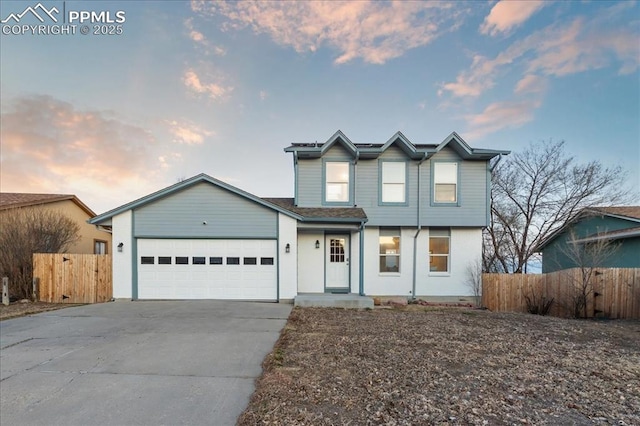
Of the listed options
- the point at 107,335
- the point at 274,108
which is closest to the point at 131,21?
the point at 274,108

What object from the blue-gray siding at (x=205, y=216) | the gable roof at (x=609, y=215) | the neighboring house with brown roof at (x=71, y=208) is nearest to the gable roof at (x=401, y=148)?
the blue-gray siding at (x=205, y=216)

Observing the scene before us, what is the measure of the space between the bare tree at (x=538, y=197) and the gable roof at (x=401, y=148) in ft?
23.2

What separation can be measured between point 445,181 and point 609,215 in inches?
311

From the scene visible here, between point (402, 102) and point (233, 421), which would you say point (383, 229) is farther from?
point (233, 421)

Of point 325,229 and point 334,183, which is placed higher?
point 334,183

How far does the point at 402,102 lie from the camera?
14828mm

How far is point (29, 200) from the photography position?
615 inches

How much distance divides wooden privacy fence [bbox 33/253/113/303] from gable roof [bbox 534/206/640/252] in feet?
62.1

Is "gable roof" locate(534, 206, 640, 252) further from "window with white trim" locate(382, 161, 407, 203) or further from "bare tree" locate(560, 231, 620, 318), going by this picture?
"window with white trim" locate(382, 161, 407, 203)

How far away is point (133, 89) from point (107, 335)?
10.4 meters

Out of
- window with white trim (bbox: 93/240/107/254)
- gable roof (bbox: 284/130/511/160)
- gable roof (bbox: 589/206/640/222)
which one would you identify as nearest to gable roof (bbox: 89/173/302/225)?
gable roof (bbox: 284/130/511/160)

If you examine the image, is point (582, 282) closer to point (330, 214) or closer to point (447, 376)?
point (330, 214)

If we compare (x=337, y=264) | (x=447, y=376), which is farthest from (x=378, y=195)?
(x=447, y=376)

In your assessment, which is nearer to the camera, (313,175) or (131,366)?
(131,366)
